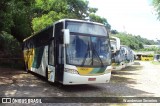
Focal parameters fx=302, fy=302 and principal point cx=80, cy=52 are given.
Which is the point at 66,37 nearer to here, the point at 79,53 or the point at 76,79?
the point at 79,53

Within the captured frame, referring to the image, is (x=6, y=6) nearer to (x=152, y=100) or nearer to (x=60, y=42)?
(x=60, y=42)

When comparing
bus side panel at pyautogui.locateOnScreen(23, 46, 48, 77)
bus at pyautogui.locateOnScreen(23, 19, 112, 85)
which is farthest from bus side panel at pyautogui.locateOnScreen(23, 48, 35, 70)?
bus at pyautogui.locateOnScreen(23, 19, 112, 85)

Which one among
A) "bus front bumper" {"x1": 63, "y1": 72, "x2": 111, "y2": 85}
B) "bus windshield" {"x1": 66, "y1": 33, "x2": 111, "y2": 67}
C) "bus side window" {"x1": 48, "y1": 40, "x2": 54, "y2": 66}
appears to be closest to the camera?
"bus front bumper" {"x1": 63, "y1": 72, "x2": 111, "y2": 85}

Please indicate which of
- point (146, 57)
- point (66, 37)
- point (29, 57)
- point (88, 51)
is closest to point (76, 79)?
point (88, 51)

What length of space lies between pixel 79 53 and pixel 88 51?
457mm

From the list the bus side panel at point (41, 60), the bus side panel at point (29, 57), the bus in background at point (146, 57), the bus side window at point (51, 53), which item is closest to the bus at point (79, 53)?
the bus side window at point (51, 53)

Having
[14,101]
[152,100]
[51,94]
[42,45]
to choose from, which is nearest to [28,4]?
[42,45]

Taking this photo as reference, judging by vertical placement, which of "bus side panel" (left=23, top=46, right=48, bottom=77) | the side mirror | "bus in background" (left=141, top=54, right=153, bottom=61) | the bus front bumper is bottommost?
"bus in background" (left=141, top=54, right=153, bottom=61)

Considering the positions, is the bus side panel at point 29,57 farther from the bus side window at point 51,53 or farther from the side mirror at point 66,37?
the side mirror at point 66,37

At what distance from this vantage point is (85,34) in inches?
534

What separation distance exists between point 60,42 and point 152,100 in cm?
497

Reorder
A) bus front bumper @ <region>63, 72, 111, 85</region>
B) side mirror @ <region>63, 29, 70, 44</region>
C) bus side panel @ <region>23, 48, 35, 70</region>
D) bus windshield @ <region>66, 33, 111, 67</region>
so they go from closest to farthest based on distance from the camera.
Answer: side mirror @ <region>63, 29, 70, 44</region> → bus front bumper @ <region>63, 72, 111, 85</region> → bus windshield @ <region>66, 33, 111, 67</region> → bus side panel @ <region>23, 48, 35, 70</region>

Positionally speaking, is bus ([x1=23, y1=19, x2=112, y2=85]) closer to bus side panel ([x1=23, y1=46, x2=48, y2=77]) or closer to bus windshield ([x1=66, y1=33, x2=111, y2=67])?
bus windshield ([x1=66, y1=33, x2=111, y2=67])

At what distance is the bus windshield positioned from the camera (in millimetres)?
13094
